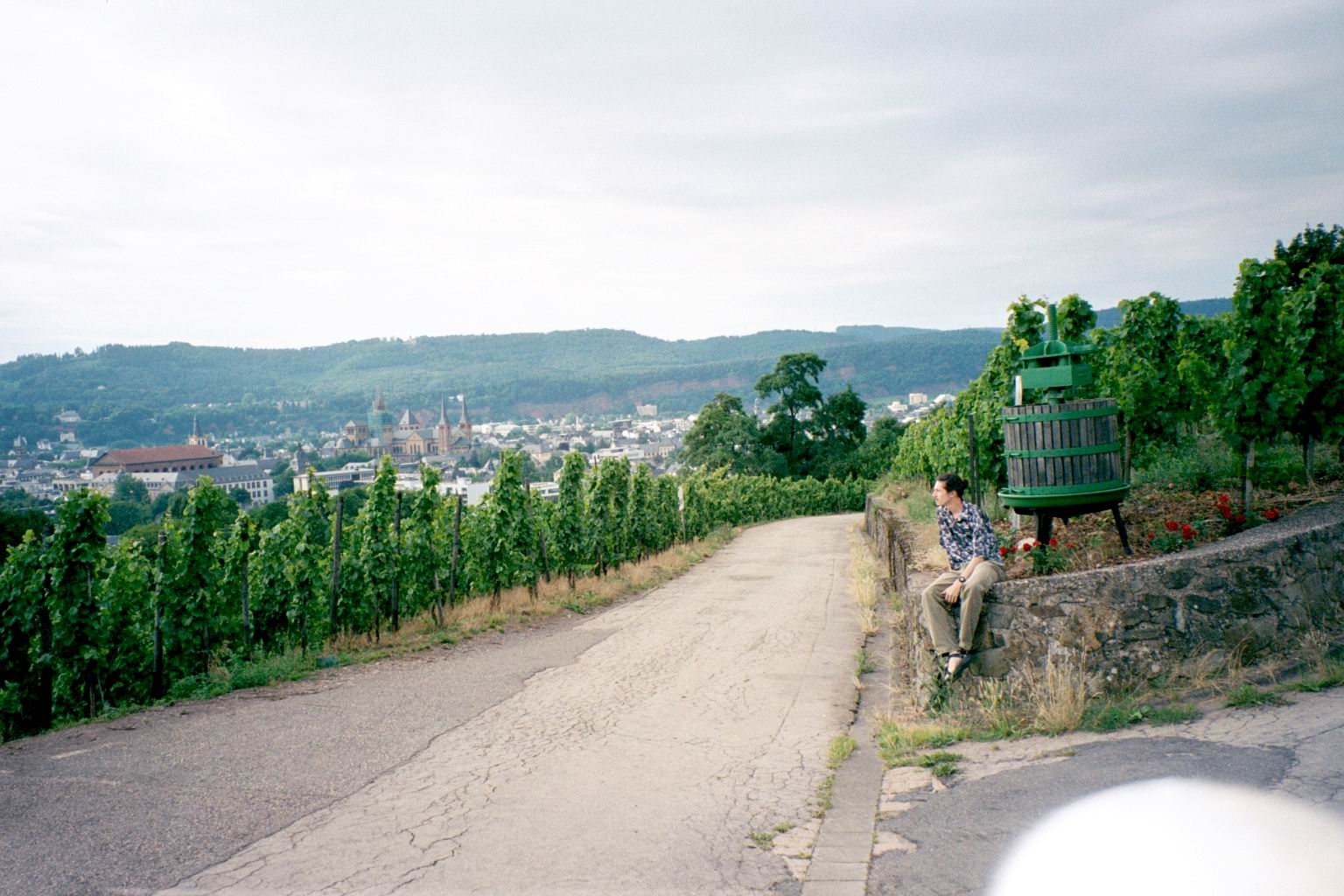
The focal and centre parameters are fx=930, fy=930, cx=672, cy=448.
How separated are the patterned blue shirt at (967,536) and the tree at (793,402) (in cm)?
6787

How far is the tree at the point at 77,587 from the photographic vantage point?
9734 millimetres

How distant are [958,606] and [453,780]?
3.75 meters

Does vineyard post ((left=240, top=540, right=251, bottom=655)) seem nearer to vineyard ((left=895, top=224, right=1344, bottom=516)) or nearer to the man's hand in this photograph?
the man's hand

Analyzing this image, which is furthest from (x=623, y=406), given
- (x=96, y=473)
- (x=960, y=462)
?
(x=960, y=462)

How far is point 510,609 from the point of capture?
580 inches

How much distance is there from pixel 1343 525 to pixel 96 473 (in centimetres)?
11545

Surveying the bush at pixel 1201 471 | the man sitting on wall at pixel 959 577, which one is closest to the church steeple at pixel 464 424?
the bush at pixel 1201 471

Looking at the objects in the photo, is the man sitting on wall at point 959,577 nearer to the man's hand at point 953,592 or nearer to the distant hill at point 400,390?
the man's hand at point 953,592

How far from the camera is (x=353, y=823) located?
546 cm

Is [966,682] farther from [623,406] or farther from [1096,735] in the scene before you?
[623,406]

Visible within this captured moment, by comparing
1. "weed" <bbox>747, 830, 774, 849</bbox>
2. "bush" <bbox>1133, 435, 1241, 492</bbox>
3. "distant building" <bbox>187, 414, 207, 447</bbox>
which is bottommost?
"distant building" <bbox>187, 414, 207, 447</bbox>

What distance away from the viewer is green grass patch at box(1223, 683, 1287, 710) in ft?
19.0

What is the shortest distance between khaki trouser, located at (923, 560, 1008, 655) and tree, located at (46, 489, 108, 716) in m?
8.44

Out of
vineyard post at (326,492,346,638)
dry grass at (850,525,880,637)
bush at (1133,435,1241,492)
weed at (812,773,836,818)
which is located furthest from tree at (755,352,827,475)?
weed at (812,773,836,818)
